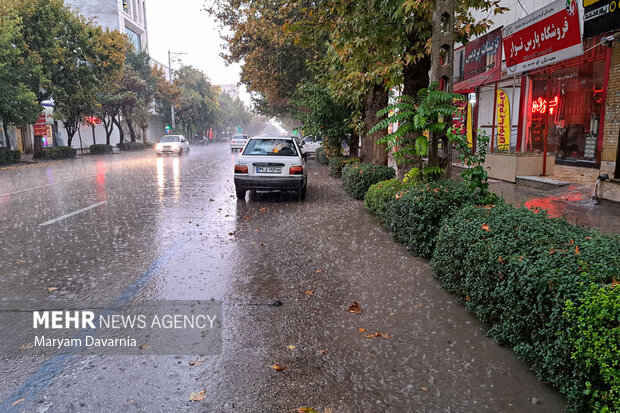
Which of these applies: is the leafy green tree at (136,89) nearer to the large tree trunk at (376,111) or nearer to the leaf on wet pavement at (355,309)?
the large tree trunk at (376,111)

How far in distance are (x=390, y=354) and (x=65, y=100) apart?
30.8 meters

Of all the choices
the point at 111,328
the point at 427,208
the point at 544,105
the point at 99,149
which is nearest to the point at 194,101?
the point at 99,149

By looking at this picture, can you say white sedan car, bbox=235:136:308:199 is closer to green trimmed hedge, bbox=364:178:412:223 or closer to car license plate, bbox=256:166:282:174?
car license plate, bbox=256:166:282:174

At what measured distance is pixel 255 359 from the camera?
134 inches

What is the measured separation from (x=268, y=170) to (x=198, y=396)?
26.9 ft

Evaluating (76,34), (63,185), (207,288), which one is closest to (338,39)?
(207,288)

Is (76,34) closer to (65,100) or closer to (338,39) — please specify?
(65,100)

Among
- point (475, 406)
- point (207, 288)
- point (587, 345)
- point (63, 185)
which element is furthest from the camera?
point (63, 185)

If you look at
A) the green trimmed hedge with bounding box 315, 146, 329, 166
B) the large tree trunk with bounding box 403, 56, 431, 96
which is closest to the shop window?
the large tree trunk with bounding box 403, 56, 431, 96

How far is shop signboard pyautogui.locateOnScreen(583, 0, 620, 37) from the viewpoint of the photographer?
854cm

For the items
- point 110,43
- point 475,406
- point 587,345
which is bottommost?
point 475,406

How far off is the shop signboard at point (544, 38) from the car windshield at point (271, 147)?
24.1ft

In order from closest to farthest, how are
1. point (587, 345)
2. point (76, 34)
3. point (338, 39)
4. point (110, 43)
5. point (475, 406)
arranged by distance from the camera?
point (587, 345), point (475, 406), point (338, 39), point (76, 34), point (110, 43)

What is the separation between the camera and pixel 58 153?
30688 mm
